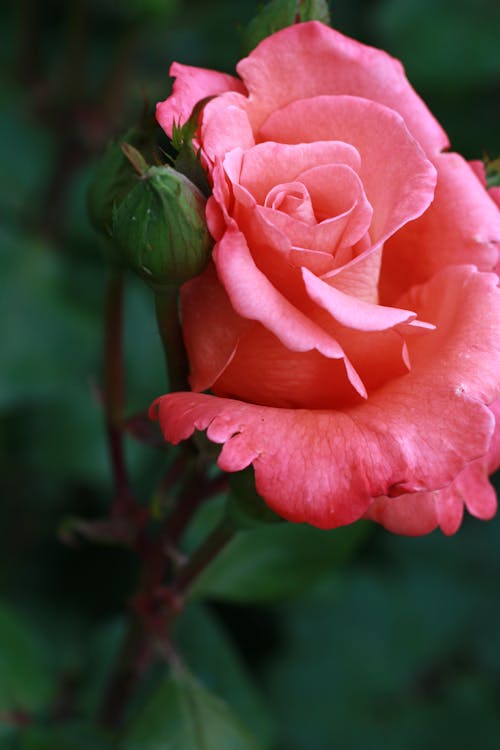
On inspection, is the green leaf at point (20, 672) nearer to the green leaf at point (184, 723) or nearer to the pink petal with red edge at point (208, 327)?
the green leaf at point (184, 723)

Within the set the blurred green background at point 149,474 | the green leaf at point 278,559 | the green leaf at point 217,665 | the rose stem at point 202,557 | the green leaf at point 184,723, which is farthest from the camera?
the blurred green background at point 149,474

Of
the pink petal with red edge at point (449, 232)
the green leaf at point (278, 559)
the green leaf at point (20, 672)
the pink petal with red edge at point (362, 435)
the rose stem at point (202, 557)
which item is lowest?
the green leaf at point (20, 672)

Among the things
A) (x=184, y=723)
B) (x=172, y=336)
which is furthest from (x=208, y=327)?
(x=184, y=723)

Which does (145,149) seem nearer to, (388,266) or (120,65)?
(388,266)

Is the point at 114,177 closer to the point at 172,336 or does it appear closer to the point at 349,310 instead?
the point at 172,336

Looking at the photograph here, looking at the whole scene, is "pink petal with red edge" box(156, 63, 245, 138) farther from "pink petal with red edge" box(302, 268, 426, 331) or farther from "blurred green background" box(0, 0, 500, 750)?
"blurred green background" box(0, 0, 500, 750)

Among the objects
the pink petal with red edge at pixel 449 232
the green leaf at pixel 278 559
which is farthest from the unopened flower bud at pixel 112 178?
the green leaf at pixel 278 559
